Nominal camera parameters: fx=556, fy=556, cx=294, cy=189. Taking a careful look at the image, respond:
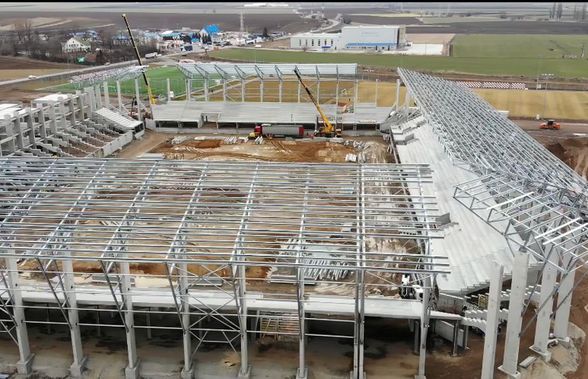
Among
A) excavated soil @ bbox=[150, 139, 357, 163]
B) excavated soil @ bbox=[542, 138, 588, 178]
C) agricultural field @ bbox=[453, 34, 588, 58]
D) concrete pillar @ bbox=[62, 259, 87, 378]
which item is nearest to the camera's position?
concrete pillar @ bbox=[62, 259, 87, 378]

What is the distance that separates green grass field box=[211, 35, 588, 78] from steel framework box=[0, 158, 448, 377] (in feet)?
180

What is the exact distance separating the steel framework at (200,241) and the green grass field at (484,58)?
54.9m

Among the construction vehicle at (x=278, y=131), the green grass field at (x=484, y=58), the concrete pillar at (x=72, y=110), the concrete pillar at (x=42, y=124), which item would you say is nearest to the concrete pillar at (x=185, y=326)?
the concrete pillar at (x=42, y=124)

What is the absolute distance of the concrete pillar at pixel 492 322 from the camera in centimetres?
1380

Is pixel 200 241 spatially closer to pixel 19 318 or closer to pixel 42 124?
pixel 19 318

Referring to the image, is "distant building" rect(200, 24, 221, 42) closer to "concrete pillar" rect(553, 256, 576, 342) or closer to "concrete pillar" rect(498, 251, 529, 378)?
"concrete pillar" rect(553, 256, 576, 342)

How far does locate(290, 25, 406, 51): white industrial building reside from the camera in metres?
96.8

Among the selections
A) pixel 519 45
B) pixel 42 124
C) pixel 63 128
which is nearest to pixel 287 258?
pixel 42 124

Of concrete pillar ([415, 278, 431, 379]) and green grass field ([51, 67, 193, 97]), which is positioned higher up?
green grass field ([51, 67, 193, 97])

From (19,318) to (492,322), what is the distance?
12.6 metres

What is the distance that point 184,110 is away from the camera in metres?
44.6

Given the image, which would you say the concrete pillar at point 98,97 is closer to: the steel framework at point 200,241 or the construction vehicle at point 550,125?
the steel framework at point 200,241

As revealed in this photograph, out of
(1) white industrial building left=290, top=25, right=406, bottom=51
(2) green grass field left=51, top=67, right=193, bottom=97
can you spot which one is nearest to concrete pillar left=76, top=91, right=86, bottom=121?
(2) green grass field left=51, top=67, right=193, bottom=97

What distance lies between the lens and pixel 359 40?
322 feet
